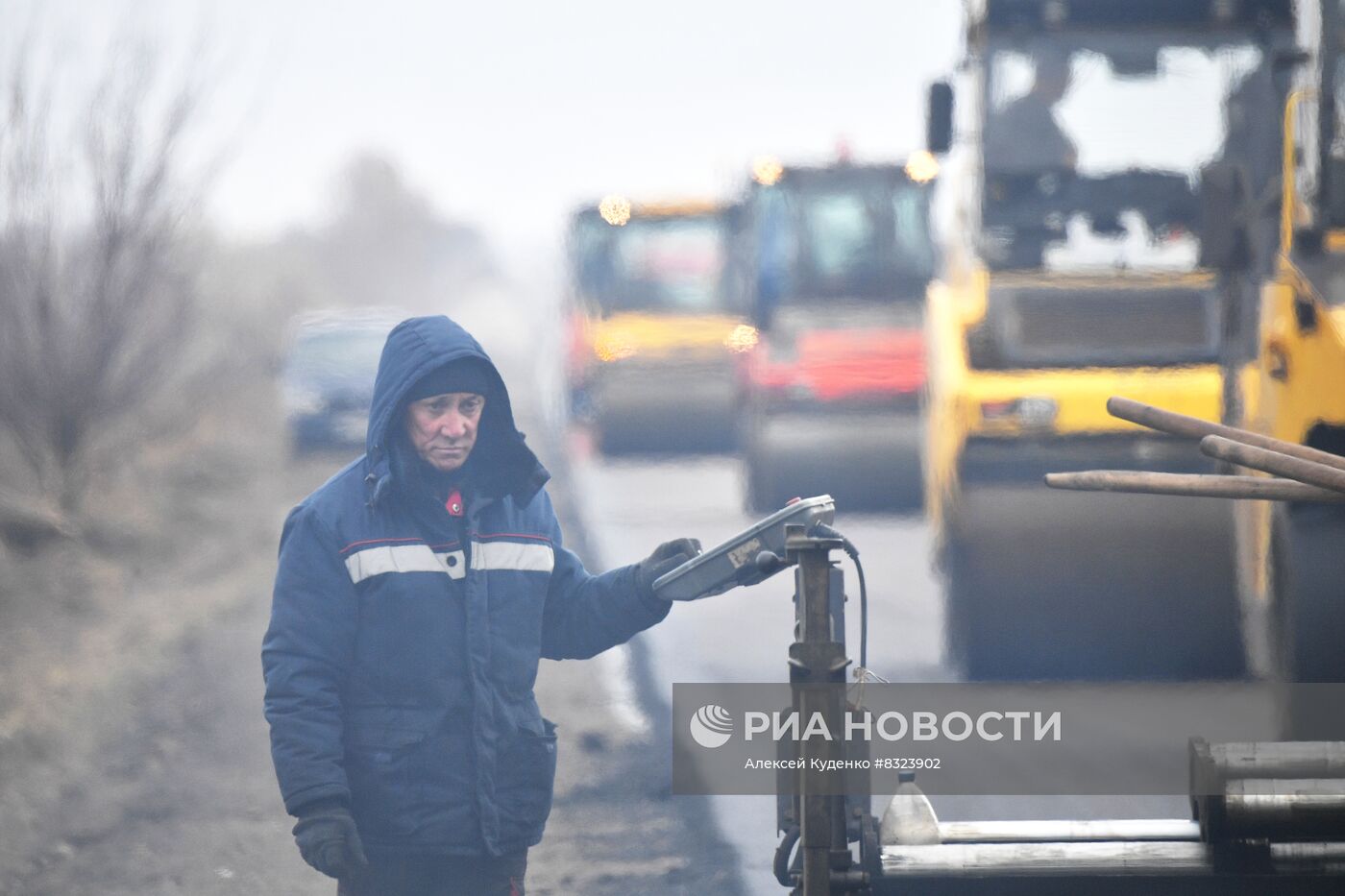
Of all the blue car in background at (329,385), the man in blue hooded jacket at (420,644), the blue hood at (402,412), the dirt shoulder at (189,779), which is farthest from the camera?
Result: the blue car in background at (329,385)

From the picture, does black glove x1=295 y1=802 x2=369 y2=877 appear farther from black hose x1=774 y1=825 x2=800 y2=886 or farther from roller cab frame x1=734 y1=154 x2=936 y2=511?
roller cab frame x1=734 y1=154 x2=936 y2=511

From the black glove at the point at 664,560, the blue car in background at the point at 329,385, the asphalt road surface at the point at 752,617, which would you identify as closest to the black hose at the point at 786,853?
the black glove at the point at 664,560

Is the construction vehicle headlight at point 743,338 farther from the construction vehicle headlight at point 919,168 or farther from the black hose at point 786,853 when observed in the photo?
the black hose at point 786,853

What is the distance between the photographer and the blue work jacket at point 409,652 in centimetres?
394

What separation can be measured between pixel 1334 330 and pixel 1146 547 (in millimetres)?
2494

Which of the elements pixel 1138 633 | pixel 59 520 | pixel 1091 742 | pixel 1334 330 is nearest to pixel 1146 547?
pixel 1138 633

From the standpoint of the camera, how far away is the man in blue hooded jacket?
155 inches

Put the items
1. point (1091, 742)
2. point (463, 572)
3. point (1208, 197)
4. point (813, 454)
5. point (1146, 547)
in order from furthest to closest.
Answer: point (813, 454) < point (1146, 547) < point (1091, 742) < point (1208, 197) < point (463, 572)

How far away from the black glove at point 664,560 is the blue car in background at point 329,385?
62.1ft

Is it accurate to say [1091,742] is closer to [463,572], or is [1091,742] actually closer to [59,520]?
[463,572]

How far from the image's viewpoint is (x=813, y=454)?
48.3ft

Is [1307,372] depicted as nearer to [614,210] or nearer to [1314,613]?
[1314,613]

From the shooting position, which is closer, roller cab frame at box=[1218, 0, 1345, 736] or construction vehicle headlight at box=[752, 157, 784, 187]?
roller cab frame at box=[1218, 0, 1345, 736]

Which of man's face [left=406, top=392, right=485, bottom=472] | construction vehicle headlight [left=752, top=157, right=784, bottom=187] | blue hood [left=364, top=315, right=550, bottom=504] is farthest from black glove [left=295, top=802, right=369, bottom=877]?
construction vehicle headlight [left=752, top=157, right=784, bottom=187]
